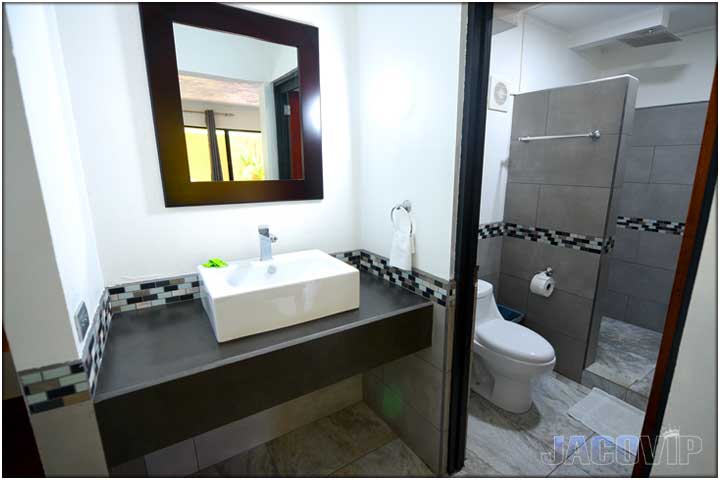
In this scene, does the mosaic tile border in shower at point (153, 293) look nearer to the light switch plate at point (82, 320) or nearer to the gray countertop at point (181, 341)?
the gray countertop at point (181, 341)

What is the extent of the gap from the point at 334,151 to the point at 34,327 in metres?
1.27

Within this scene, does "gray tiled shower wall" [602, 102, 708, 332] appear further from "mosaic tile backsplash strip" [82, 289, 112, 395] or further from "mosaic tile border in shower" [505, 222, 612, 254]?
"mosaic tile backsplash strip" [82, 289, 112, 395]

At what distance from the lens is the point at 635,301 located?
9.18 ft

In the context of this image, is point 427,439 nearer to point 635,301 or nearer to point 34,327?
point 34,327

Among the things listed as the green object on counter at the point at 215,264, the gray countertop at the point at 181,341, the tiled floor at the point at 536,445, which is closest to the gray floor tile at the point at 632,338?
the tiled floor at the point at 536,445

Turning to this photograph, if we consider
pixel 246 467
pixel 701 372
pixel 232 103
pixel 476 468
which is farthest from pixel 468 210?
pixel 246 467

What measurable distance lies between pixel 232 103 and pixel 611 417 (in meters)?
2.54

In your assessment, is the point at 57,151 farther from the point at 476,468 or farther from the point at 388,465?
the point at 476,468

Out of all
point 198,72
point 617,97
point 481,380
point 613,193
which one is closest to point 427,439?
point 481,380

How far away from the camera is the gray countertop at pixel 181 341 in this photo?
938mm

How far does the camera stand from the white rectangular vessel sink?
3.59ft

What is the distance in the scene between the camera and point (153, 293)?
4.44 ft

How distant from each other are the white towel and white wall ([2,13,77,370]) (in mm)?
1108

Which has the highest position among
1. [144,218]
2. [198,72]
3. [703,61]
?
[703,61]
